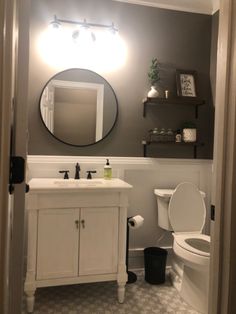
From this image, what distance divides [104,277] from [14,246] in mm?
1327

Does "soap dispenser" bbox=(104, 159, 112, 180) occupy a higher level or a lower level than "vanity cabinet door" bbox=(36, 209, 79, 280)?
higher

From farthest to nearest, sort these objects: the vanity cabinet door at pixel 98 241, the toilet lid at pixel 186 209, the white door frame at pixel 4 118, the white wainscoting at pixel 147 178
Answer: the white wainscoting at pixel 147 178
the toilet lid at pixel 186 209
the vanity cabinet door at pixel 98 241
the white door frame at pixel 4 118

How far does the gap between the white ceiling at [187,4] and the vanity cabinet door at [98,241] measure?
1.98 metres

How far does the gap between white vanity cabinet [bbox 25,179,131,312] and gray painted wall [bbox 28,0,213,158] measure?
24.5 inches

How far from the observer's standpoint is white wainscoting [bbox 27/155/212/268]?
2.61 metres

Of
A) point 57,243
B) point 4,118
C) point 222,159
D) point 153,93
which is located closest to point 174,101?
point 153,93

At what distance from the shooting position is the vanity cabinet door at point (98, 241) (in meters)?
2.07

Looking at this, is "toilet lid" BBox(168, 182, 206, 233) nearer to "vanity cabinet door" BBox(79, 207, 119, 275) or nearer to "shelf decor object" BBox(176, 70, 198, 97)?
"vanity cabinet door" BBox(79, 207, 119, 275)

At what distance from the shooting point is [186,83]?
278 cm

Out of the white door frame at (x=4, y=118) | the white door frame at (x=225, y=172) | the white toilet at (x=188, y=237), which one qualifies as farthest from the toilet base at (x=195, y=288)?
the white door frame at (x=4, y=118)

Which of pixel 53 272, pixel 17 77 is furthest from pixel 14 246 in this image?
pixel 53 272

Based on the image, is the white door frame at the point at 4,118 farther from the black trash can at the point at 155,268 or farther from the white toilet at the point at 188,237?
the black trash can at the point at 155,268

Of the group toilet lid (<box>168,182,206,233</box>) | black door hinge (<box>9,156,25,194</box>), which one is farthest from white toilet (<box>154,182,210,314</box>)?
black door hinge (<box>9,156,25,194</box>)

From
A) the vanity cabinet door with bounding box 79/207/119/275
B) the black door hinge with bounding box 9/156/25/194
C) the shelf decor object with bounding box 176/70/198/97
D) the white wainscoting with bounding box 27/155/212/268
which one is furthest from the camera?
the shelf decor object with bounding box 176/70/198/97
